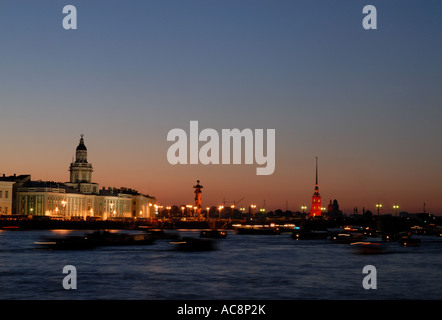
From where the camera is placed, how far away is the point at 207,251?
3632 inches

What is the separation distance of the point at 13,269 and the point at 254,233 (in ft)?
432

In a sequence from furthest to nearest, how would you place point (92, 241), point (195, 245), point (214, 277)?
point (92, 241), point (195, 245), point (214, 277)

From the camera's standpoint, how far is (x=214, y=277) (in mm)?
53969

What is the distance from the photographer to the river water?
142 ft

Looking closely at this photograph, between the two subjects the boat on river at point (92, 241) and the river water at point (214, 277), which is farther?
the boat on river at point (92, 241)

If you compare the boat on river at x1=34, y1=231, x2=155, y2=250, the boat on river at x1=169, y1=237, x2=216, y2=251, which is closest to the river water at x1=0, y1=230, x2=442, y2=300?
the boat on river at x1=34, y1=231, x2=155, y2=250

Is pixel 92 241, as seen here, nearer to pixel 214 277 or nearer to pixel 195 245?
pixel 195 245

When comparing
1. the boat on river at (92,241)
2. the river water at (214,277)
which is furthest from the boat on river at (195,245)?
the river water at (214,277)

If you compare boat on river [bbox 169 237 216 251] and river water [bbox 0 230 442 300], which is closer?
river water [bbox 0 230 442 300]

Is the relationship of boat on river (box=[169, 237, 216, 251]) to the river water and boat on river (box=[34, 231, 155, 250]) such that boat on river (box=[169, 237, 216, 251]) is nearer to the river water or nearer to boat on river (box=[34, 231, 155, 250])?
boat on river (box=[34, 231, 155, 250])

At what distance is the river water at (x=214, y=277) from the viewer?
4341 cm

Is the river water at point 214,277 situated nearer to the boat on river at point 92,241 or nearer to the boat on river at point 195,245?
the boat on river at point 92,241

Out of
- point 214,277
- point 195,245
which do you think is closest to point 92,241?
point 195,245
